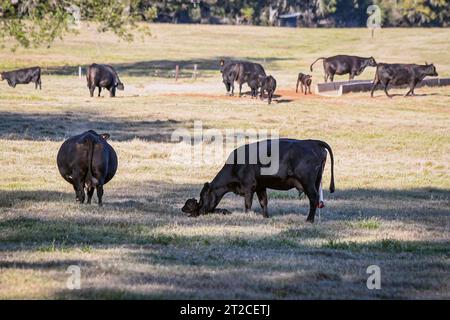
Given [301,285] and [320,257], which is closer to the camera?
[301,285]

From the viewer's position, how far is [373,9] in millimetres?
117625

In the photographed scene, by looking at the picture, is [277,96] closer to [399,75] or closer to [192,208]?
[399,75]

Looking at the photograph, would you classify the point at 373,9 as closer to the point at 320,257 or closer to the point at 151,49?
the point at 151,49

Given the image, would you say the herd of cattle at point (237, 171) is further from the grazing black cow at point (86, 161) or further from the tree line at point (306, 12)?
the tree line at point (306, 12)

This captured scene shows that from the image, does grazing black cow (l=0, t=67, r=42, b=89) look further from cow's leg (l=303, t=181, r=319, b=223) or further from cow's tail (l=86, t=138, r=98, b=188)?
cow's leg (l=303, t=181, r=319, b=223)

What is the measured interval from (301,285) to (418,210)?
861cm

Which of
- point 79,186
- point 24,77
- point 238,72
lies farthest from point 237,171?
point 24,77

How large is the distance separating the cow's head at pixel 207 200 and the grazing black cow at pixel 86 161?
1576mm

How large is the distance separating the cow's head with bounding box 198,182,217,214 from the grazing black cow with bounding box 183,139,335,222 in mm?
17

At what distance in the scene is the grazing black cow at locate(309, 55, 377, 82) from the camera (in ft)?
183

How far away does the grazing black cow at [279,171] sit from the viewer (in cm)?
1484

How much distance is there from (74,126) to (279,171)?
63.5 ft

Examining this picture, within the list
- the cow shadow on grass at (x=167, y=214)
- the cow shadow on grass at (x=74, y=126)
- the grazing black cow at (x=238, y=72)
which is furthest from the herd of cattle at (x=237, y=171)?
the grazing black cow at (x=238, y=72)
